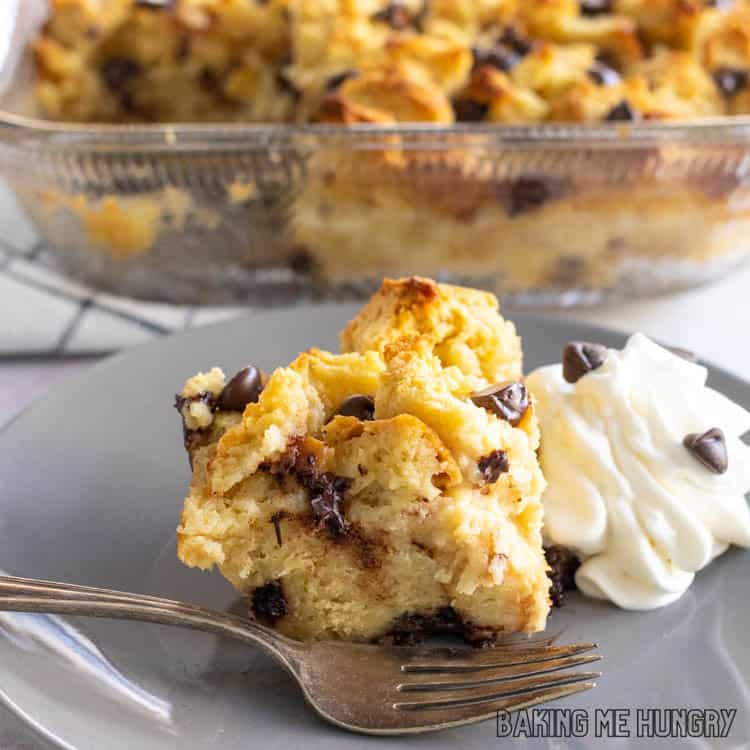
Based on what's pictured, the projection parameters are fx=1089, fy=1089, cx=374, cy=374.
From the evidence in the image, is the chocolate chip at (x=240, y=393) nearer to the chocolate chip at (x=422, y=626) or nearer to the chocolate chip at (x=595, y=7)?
the chocolate chip at (x=422, y=626)

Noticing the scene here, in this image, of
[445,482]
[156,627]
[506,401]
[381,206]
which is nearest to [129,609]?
[156,627]

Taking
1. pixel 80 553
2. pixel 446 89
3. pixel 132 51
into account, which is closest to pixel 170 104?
pixel 132 51

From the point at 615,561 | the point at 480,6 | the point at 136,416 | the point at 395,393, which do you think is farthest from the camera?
the point at 480,6

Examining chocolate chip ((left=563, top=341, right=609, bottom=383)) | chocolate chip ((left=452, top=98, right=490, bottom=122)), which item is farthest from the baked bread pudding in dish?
chocolate chip ((left=563, top=341, right=609, bottom=383))

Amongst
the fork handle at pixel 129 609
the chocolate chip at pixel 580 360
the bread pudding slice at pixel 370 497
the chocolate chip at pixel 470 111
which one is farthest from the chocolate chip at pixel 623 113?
the fork handle at pixel 129 609

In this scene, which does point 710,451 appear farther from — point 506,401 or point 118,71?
point 118,71

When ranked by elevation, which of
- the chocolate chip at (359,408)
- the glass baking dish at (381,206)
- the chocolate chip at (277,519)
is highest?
the chocolate chip at (359,408)

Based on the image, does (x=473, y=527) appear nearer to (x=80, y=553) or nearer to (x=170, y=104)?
(x=80, y=553)
